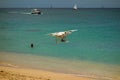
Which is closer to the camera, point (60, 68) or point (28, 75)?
point (28, 75)

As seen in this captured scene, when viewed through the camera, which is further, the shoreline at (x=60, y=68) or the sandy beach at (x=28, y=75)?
the shoreline at (x=60, y=68)

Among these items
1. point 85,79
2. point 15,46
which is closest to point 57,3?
point 15,46

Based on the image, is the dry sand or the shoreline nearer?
the dry sand

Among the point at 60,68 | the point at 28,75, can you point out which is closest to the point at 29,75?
the point at 28,75

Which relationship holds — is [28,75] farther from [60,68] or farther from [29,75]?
[60,68]

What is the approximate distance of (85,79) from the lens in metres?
3.61

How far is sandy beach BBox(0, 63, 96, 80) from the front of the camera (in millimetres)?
3406

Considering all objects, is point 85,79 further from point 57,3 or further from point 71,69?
point 57,3

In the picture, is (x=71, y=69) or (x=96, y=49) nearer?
(x=71, y=69)

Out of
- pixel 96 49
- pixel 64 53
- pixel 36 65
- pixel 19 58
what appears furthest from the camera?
pixel 96 49

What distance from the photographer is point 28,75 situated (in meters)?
3.62

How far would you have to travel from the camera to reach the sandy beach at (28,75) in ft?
11.2

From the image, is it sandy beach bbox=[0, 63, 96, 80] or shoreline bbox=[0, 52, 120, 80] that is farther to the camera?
shoreline bbox=[0, 52, 120, 80]

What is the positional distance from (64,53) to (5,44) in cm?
119
